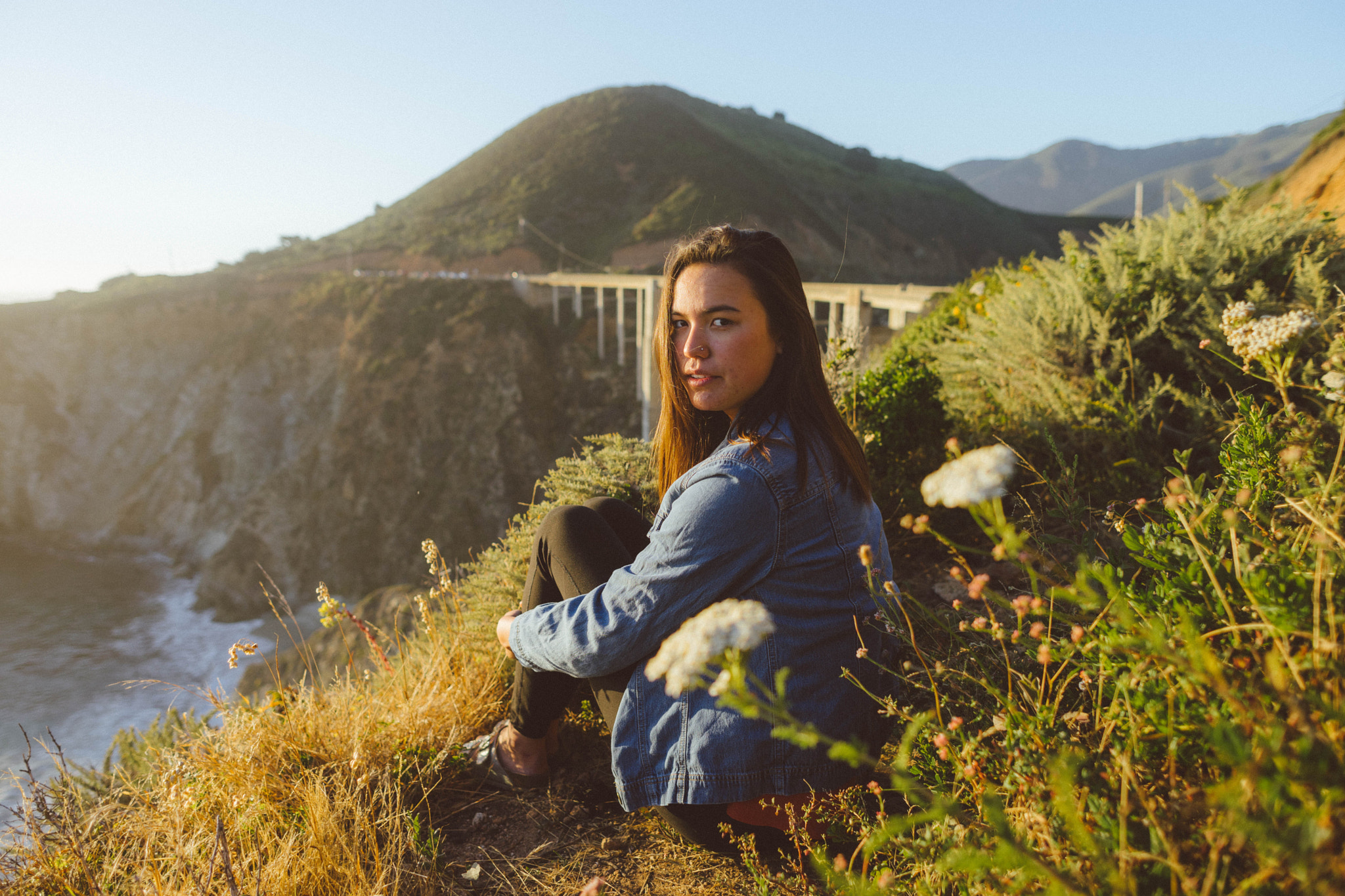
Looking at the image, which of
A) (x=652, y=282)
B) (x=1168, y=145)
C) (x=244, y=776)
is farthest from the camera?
(x=1168, y=145)

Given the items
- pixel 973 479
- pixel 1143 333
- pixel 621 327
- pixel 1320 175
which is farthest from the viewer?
pixel 621 327

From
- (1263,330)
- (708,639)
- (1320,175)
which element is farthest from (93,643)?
(1320,175)

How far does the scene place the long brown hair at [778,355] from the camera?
65.6 inches

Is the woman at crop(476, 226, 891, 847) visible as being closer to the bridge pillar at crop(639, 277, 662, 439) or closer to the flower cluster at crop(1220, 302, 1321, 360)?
the flower cluster at crop(1220, 302, 1321, 360)

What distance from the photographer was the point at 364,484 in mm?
30062

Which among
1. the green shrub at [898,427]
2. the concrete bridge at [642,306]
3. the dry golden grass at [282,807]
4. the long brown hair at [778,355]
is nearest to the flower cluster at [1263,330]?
the long brown hair at [778,355]

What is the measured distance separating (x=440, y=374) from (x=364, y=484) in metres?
6.28

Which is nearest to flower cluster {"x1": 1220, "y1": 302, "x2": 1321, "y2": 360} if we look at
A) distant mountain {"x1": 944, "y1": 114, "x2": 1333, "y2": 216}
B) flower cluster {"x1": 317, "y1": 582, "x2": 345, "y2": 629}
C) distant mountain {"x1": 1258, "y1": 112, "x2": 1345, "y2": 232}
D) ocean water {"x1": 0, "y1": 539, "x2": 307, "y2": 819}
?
flower cluster {"x1": 317, "y1": 582, "x2": 345, "y2": 629}

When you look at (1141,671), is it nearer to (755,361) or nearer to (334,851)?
(755,361)

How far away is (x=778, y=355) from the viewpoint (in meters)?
1.82

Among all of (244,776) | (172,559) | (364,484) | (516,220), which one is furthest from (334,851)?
(516,220)

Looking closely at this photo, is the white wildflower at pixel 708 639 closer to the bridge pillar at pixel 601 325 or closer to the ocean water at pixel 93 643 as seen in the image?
the ocean water at pixel 93 643

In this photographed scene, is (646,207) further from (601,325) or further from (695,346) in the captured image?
(695,346)

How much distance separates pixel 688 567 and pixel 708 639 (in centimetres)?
42
